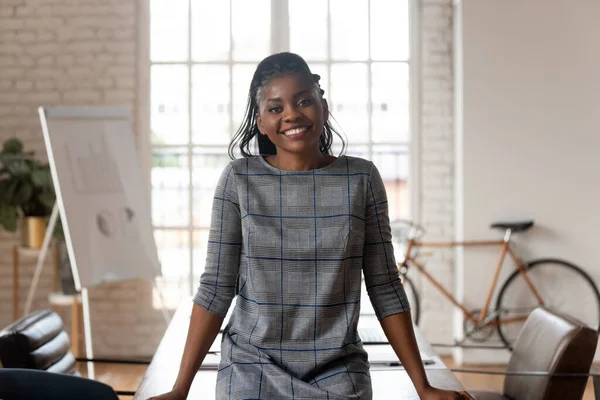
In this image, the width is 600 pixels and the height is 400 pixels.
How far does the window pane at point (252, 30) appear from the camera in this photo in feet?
18.6

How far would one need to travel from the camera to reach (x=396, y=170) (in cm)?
567

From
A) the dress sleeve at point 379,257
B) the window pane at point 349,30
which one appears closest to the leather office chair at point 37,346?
the dress sleeve at point 379,257

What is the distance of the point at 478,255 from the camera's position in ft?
17.3

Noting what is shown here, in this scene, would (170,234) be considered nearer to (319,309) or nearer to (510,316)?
(510,316)

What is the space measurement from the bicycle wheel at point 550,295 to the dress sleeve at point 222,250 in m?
3.99

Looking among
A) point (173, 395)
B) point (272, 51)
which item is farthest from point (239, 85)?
point (173, 395)

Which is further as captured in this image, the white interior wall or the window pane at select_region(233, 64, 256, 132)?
the window pane at select_region(233, 64, 256, 132)

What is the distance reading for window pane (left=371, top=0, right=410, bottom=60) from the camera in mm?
5633

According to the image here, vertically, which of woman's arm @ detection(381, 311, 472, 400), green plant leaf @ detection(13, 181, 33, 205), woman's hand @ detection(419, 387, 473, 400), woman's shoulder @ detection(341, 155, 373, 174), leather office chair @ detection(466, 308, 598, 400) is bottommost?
leather office chair @ detection(466, 308, 598, 400)

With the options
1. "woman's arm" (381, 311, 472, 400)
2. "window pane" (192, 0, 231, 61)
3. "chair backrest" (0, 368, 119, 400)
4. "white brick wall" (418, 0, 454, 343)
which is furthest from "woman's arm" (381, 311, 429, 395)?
"window pane" (192, 0, 231, 61)

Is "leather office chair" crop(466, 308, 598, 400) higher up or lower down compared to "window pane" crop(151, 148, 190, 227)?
lower down

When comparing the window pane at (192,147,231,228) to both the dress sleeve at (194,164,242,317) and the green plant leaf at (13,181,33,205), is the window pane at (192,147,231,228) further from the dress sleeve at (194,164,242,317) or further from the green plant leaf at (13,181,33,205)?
the dress sleeve at (194,164,242,317)

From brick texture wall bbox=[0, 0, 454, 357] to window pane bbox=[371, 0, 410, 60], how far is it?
0.46ft

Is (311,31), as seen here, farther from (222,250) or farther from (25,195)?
(222,250)
